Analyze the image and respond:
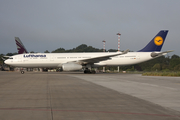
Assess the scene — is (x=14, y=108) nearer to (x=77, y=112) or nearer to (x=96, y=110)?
(x=77, y=112)

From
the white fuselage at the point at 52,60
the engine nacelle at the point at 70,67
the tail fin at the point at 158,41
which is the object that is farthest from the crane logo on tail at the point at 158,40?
the engine nacelle at the point at 70,67

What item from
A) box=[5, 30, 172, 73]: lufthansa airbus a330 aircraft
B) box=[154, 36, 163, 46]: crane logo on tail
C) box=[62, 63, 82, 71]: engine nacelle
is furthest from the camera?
box=[154, 36, 163, 46]: crane logo on tail

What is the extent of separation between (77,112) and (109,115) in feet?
3.05

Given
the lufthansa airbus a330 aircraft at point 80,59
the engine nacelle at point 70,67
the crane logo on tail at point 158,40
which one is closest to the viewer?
the engine nacelle at point 70,67

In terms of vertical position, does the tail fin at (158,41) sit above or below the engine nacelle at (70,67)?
above

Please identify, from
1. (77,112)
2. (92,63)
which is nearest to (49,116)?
(77,112)

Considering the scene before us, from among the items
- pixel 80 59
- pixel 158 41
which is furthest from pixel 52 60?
pixel 158 41

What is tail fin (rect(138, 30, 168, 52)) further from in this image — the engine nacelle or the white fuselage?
the engine nacelle

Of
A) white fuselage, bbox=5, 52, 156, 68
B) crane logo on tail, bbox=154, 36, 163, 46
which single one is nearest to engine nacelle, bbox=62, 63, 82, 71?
white fuselage, bbox=5, 52, 156, 68

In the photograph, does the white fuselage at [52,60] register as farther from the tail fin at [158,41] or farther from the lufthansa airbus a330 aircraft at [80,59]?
the tail fin at [158,41]

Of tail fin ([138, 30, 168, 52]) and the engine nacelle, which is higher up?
tail fin ([138, 30, 168, 52])

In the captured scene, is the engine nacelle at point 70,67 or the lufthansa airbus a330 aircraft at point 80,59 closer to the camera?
the engine nacelle at point 70,67

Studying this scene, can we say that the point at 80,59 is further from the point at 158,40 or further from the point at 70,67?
the point at 158,40

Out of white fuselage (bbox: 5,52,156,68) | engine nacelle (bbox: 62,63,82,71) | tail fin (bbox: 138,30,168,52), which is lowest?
engine nacelle (bbox: 62,63,82,71)
